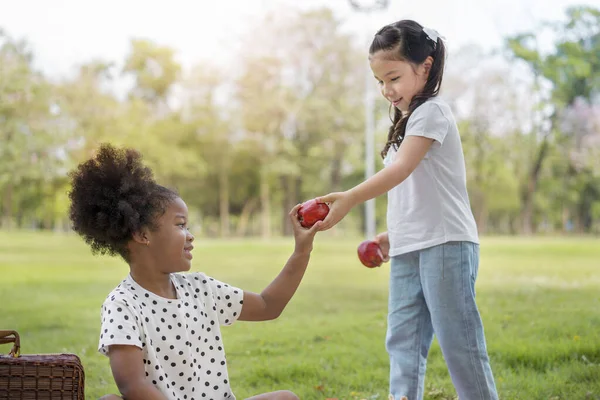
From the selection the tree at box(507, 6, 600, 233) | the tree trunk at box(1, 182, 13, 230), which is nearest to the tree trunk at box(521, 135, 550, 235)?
the tree at box(507, 6, 600, 233)

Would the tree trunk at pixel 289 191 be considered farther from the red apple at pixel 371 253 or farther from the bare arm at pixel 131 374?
the bare arm at pixel 131 374

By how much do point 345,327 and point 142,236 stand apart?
10.4 feet

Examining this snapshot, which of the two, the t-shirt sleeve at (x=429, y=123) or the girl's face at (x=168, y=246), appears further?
the t-shirt sleeve at (x=429, y=123)

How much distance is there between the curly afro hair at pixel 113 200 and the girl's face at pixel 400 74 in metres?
0.77

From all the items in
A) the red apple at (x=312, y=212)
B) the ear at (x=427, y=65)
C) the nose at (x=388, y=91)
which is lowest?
the red apple at (x=312, y=212)

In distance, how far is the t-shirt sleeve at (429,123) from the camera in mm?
2273

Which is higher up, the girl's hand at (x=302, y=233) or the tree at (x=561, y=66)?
the tree at (x=561, y=66)

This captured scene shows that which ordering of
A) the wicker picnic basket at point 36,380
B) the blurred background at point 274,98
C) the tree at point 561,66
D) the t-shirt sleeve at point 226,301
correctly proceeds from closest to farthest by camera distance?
the wicker picnic basket at point 36,380 → the t-shirt sleeve at point 226,301 → the tree at point 561,66 → the blurred background at point 274,98

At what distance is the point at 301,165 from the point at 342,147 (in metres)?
1.29

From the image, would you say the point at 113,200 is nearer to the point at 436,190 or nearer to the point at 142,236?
the point at 142,236

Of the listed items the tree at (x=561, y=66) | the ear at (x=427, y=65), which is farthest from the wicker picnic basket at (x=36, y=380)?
the tree at (x=561, y=66)

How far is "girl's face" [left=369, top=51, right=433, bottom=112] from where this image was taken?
2.38m

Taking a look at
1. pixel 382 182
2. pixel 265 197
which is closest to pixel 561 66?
pixel 265 197

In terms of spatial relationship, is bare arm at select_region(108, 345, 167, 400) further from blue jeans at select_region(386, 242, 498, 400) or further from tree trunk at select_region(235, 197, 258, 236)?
tree trunk at select_region(235, 197, 258, 236)
